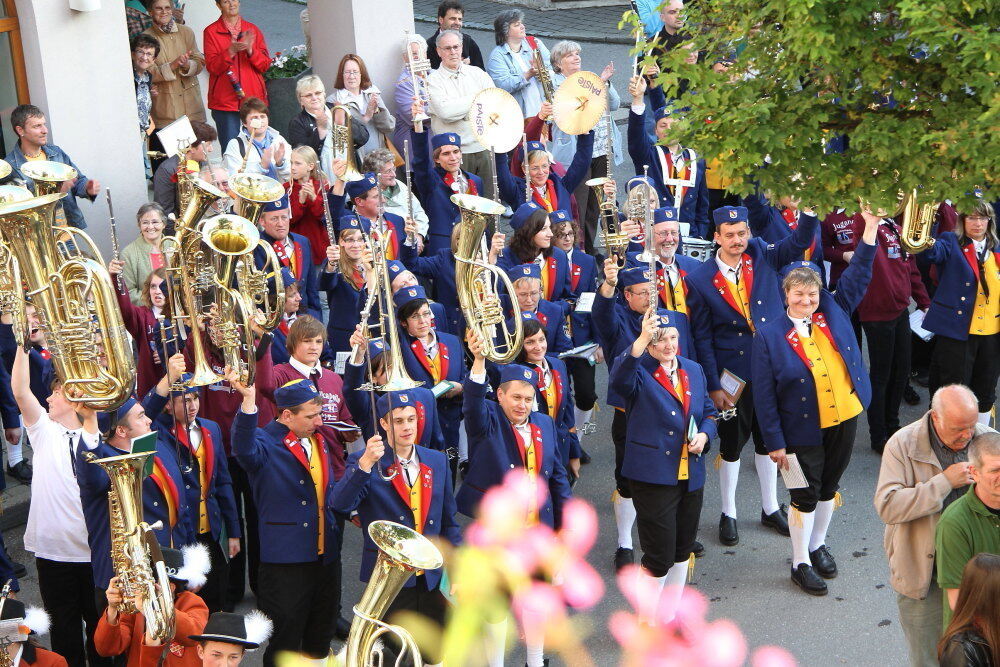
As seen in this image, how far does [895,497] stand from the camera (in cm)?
676

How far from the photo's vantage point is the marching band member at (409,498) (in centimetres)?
727

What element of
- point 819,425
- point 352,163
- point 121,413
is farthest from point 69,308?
point 352,163

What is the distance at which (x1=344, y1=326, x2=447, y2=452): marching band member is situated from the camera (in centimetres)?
812

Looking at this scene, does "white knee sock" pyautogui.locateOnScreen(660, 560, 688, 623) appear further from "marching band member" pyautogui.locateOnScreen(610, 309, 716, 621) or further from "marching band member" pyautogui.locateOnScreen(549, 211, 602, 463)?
"marching band member" pyautogui.locateOnScreen(549, 211, 602, 463)

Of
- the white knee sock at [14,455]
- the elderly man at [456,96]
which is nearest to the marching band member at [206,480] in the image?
the white knee sock at [14,455]

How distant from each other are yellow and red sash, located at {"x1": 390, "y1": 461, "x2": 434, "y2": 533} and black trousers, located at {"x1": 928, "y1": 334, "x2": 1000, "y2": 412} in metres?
4.99

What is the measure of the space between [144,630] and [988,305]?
693 cm

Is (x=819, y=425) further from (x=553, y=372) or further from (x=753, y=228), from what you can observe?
(x=753, y=228)

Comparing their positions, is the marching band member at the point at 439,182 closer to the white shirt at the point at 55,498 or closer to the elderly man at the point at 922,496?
the white shirt at the point at 55,498

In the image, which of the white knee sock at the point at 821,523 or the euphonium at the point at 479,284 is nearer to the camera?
the euphonium at the point at 479,284

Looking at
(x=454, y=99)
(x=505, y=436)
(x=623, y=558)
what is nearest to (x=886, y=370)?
(x=623, y=558)

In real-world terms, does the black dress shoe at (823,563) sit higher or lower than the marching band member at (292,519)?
lower

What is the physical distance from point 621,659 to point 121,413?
3205mm

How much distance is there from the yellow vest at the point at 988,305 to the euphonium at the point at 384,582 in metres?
5.99
